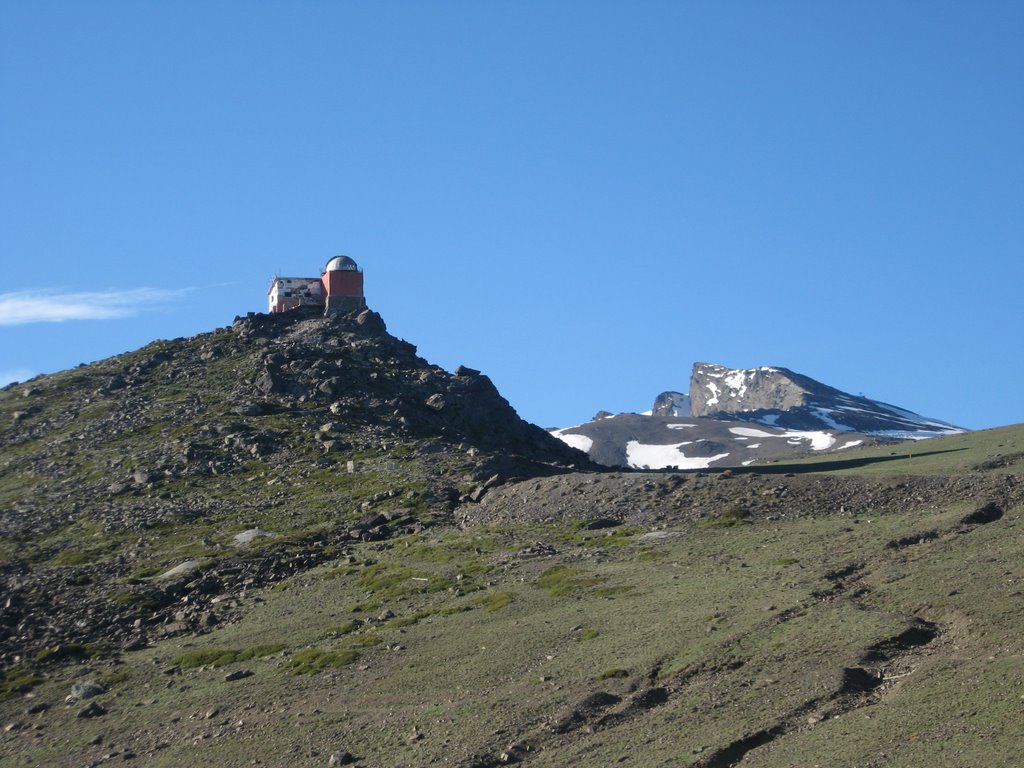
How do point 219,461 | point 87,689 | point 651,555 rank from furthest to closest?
point 219,461, point 651,555, point 87,689

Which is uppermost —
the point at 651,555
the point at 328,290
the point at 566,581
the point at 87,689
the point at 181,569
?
the point at 328,290

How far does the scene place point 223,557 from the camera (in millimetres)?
74125

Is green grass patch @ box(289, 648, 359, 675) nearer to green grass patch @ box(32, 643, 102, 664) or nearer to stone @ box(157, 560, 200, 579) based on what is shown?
green grass patch @ box(32, 643, 102, 664)

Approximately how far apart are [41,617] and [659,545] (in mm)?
30034

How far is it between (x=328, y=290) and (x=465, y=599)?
77822 mm

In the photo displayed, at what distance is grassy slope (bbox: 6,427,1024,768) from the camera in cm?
3838

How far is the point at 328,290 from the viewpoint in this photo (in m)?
135

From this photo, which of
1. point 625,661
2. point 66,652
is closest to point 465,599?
point 625,661

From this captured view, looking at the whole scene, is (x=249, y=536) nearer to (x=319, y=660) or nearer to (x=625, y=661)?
(x=319, y=660)

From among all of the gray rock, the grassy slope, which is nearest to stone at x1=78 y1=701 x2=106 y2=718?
the grassy slope

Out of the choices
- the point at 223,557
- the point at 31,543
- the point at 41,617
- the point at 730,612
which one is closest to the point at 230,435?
the point at 31,543

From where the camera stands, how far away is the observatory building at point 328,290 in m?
134

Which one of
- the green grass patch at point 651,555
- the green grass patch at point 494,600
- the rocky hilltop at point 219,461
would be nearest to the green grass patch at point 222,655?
the rocky hilltop at point 219,461

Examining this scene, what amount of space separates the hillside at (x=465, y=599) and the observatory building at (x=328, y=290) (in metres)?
26.1
